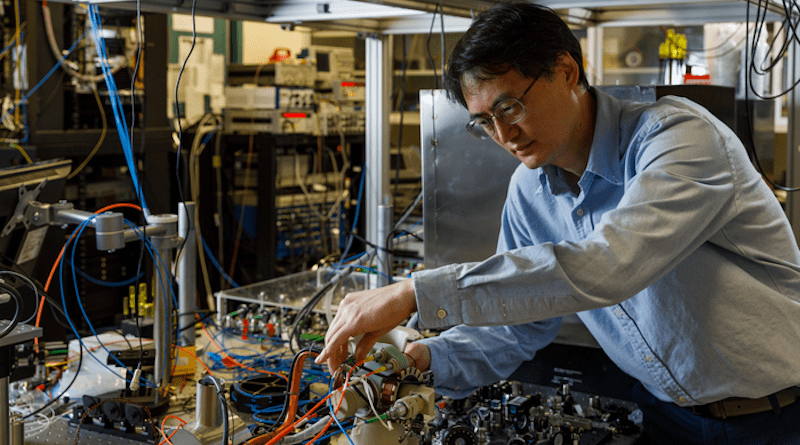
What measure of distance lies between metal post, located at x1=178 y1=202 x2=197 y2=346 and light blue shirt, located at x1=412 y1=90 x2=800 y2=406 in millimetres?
705

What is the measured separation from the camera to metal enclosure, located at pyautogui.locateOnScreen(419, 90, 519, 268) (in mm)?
1825

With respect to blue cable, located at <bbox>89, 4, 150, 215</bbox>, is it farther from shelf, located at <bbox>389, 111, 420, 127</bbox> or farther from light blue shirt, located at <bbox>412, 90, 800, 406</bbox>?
shelf, located at <bbox>389, 111, 420, 127</bbox>

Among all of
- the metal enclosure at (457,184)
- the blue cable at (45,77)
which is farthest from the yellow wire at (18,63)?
the metal enclosure at (457,184)

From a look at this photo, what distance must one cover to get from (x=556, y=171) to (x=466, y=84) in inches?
10.8

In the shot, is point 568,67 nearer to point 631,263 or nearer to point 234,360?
point 631,263

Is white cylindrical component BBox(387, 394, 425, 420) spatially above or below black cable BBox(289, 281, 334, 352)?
above

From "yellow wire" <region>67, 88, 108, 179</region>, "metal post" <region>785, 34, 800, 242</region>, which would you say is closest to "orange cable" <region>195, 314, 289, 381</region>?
"metal post" <region>785, 34, 800, 242</region>

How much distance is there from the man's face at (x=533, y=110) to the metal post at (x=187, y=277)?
2.77 feet

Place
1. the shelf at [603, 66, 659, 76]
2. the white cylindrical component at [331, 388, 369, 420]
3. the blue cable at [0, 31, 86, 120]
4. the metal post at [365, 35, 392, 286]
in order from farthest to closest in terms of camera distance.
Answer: the shelf at [603, 66, 659, 76] < the blue cable at [0, 31, 86, 120] < the metal post at [365, 35, 392, 286] < the white cylindrical component at [331, 388, 369, 420]

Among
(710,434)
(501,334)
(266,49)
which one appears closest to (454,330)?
(501,334)

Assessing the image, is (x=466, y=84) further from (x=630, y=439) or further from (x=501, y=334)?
(x=630, y=439)

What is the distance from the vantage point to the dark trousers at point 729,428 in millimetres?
1253

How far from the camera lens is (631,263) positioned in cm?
99

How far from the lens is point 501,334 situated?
59.0 inches
